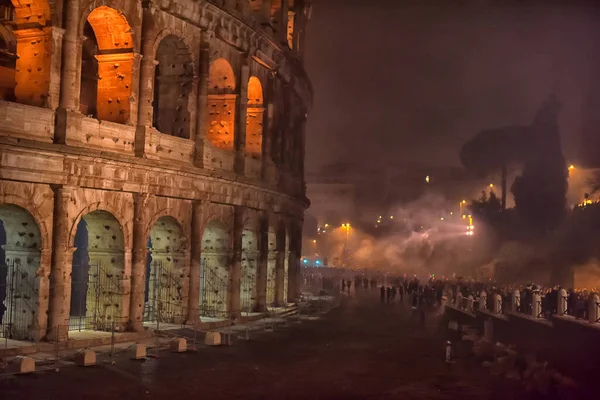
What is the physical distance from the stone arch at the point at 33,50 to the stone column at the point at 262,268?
1170 centimetres

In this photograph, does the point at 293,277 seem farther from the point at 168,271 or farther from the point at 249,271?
the point at 168,271

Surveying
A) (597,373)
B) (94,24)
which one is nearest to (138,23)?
(94,24)

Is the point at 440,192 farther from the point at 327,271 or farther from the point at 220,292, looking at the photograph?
the point at 220,292

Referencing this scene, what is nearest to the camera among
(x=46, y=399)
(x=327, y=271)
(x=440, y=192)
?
(x=46, y=399)

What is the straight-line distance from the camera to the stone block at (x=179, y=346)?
59.3ft

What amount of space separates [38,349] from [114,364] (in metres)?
1.98

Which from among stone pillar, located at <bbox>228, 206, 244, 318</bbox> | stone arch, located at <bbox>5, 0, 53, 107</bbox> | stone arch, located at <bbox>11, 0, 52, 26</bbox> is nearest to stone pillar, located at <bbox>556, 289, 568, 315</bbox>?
stone pillar, located at <bbox>228, 206, 244, 318</bbox>

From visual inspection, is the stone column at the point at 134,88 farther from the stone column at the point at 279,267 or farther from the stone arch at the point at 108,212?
the stone column at the point at 279,267

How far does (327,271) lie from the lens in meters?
74.7

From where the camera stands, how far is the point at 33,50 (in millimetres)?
17562

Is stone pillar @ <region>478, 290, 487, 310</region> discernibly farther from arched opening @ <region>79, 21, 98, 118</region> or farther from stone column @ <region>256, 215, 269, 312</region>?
arched opening @ <region>79, 21, 98, 118</region>

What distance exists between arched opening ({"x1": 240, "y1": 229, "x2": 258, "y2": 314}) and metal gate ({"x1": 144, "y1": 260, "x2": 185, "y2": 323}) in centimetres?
518

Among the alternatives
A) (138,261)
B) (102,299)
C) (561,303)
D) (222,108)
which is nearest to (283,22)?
(222,108)

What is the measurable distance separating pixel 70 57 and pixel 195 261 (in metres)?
7.82
